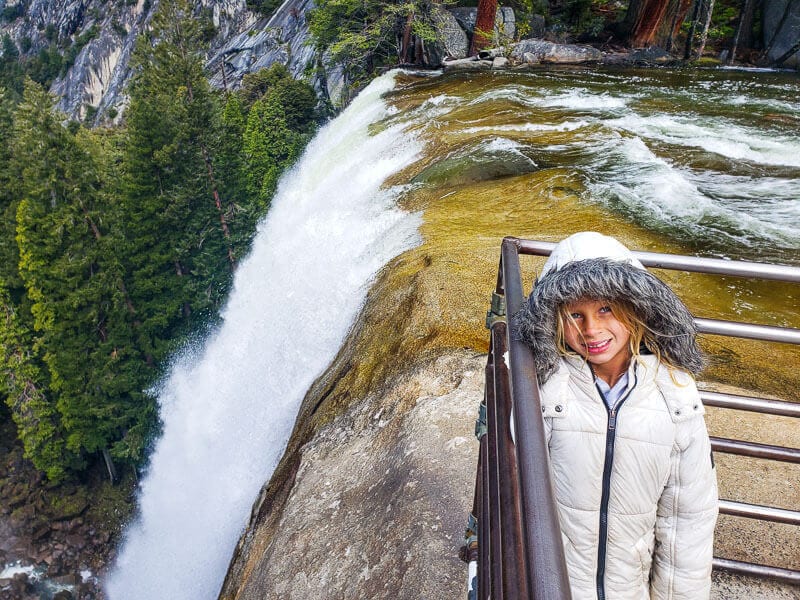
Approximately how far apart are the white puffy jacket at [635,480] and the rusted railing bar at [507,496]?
1.28 ft

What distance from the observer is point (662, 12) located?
63.9 ft

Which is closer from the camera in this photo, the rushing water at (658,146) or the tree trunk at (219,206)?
the rushing water at (658,146)

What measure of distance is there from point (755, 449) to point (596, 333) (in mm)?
983

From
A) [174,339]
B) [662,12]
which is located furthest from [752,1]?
[174,339]

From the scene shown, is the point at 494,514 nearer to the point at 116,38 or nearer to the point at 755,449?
the point at 755,449

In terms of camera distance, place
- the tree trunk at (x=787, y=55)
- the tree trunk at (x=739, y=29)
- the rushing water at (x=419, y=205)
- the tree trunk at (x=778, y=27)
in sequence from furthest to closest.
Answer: the tree trunk at (x=739, y=29) < the tree trunk at (x=778, y=27) < the tree trunk at (x=787, y=55) < the rushing water at (x=419, y=205)

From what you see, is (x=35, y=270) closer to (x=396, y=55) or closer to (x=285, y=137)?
(x=285, y=137)

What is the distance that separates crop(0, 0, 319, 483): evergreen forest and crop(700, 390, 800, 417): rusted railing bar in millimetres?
22217

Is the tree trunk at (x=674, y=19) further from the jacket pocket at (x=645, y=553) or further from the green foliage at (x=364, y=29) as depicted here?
the jacket pocket at (x=645, y=553)

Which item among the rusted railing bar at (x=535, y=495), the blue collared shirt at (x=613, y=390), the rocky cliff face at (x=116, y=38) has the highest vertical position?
the rocky cliff face at (x=116, y=38)

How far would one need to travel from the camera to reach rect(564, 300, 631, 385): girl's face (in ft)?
5.72

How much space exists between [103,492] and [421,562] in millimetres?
25488

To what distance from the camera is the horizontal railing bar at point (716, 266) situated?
174 cm


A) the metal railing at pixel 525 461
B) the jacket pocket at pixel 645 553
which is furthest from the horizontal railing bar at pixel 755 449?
the jacket pocket at pixel 645 553
